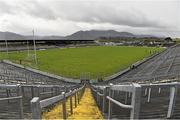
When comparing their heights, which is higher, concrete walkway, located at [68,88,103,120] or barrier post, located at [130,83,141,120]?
barrier post, located at [130,83,141,120]

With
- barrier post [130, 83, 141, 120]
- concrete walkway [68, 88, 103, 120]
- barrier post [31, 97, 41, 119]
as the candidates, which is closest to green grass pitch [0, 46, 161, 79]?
concrete walkway [68, 88, 103, 120]

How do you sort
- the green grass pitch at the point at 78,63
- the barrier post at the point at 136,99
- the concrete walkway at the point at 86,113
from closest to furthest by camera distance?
1. the barrier post at the point at 136,99
2. the concrete walkway at the point at 86,113
3. the green grass pitch at the point at 78,63

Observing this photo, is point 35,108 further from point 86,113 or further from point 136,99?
point 86,113

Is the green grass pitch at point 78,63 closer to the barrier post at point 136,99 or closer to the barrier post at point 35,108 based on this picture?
the barrier post at point 136,99

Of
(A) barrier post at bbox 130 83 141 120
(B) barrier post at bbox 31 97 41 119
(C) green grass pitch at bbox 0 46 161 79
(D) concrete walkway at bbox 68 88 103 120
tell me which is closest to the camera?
(B) barrier post at bbox 31 97 41 119

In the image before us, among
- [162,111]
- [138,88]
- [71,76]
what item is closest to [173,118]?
[162,111]

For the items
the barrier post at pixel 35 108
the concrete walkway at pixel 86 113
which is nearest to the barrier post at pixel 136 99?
the barrier post at pixel 35 108

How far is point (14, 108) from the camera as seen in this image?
7.23 meters

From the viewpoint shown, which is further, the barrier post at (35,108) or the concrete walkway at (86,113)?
the concrete walkway at (86,113)

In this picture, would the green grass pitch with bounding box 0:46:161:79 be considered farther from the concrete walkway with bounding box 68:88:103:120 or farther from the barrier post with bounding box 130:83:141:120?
the barrier post with bounding box 130:83:141:120

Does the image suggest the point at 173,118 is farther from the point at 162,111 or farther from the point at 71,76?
the point at 71,76

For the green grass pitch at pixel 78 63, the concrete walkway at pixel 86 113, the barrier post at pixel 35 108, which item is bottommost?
the green grass pitch at pixel 78 63

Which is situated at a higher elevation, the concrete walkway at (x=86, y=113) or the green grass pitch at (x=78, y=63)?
the concrete walkway at (x=86, y=113)

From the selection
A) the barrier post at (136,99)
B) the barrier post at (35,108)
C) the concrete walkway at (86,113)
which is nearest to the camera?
the barrier post at (35,108)
